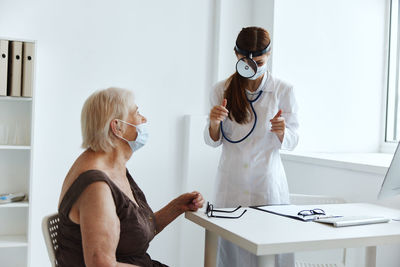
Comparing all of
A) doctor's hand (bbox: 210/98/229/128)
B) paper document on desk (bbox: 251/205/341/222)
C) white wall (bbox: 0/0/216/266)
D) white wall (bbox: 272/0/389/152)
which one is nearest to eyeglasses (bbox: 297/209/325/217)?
paper document on desk (bbox: 251/205/341/222)

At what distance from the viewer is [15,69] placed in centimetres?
271

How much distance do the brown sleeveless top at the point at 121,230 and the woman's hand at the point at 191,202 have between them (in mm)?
243

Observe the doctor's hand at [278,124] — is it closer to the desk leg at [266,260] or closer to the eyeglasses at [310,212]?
the eyeglasses at [310,212]

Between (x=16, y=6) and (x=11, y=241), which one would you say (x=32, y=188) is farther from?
(x=16, y=6)

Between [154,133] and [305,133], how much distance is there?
107 centimetres

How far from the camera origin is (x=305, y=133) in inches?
128

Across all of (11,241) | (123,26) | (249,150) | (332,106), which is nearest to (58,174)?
(11,241)

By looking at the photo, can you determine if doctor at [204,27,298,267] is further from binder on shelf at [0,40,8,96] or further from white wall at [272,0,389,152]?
binder on shelf at [0,40,8,96]

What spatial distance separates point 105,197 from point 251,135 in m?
0.92

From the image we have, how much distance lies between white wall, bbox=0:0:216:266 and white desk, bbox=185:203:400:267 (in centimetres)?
156

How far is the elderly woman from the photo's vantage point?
134 cm

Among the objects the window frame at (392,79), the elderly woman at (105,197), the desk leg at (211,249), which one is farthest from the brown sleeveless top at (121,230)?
the window frame at (392,79)

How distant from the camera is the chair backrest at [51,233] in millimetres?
1519

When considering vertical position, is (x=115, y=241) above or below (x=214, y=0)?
below
